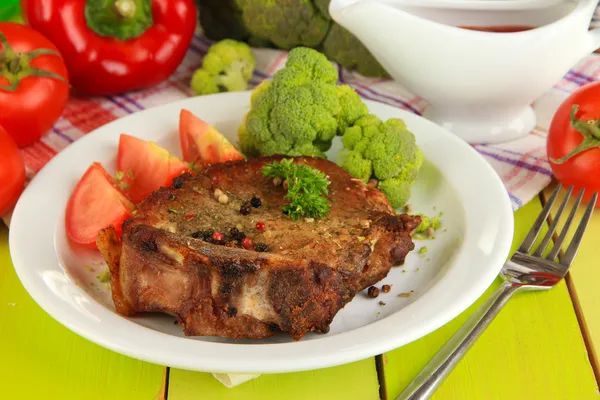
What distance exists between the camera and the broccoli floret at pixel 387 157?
9.21 feet

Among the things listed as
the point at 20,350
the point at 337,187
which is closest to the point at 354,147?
the point at 337,187

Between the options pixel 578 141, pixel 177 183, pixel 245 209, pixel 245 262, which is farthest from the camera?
pixel 578 141

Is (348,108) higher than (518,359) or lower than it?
higher

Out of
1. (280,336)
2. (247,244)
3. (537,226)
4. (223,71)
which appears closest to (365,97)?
(223,71)

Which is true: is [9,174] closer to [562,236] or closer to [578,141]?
[562,236]

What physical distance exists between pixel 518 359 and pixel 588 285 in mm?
539

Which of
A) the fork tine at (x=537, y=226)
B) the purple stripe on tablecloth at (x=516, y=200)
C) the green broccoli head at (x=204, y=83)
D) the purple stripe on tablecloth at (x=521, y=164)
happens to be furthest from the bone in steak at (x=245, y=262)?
the green broccoli head at (x=204, y=83)

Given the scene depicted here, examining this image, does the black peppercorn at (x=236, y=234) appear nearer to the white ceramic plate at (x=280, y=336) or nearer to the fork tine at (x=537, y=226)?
the white ceramic plate at (x=280, y=336)

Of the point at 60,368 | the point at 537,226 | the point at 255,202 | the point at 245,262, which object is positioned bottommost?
the point at 60,368

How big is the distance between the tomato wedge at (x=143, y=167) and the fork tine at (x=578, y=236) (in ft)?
4.95

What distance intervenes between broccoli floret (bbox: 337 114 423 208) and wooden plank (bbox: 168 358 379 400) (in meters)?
0.82

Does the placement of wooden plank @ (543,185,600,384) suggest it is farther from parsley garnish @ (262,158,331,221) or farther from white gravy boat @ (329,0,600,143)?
parsley garnish @ (262,158,331,221)

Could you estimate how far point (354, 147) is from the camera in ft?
9.49

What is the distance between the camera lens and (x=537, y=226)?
9.27ft
